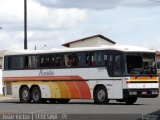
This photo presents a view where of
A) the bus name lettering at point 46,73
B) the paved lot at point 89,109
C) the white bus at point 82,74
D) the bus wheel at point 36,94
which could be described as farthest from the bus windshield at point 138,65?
the bus wheel at point 36,94

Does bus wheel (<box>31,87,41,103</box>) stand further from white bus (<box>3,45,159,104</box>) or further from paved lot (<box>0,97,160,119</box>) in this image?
paved lot (<box>0,97,160,119</box>)

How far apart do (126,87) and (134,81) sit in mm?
523

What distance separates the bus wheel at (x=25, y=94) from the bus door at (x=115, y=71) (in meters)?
6.26

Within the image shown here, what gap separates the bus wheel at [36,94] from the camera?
34750 millimetres

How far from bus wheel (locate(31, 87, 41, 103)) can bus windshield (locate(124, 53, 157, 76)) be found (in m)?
6.42

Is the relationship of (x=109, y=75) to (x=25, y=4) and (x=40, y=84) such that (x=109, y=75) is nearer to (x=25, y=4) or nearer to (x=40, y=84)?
(x=40, y=84)

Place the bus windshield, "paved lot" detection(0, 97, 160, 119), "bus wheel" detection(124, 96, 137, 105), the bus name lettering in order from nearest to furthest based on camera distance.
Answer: "paved lot" detection(0, 97, 160, 119) → the bus windshield → "bus wheel" detection(124, 96, 137, 105) → the bus name lettering

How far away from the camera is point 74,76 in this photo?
32.7 metres

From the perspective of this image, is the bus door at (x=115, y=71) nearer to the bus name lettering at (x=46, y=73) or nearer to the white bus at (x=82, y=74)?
the white bus at (x=82, y=74)

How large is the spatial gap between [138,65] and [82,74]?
322cm

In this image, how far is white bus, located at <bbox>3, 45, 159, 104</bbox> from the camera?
1208 inches

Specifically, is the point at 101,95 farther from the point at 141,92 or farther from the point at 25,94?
the point at 25,94

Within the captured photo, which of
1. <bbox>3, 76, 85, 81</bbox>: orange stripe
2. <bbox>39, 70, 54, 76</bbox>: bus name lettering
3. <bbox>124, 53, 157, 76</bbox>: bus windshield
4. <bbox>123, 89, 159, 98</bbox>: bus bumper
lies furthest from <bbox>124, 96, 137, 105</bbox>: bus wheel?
<bbox>39, 70, 54, 76</bbox>: bus name lettering

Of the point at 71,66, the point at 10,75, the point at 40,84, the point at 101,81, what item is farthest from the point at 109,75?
the point at 10,75
